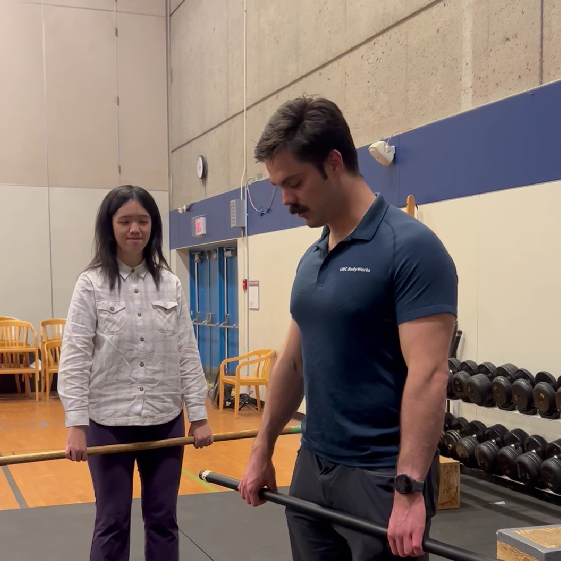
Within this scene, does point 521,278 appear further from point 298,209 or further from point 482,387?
point 298,209

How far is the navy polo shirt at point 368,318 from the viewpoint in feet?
4.45

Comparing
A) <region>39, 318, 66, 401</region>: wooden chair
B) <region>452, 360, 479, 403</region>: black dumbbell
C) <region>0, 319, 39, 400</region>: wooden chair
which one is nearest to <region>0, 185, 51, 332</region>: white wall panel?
<region>39, 318, 66, 401</region>: wooden chair

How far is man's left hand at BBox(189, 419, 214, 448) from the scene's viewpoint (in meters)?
2.37

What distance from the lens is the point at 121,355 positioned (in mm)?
2266

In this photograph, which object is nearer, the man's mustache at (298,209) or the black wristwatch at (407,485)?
the black wristwatch at (407,485)

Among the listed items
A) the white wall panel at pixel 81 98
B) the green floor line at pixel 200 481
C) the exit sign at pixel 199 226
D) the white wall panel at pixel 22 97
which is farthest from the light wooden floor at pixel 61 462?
the white wall panel at pixel 81 98

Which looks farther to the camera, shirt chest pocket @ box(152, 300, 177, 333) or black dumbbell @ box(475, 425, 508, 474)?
black dumbbell @ box(475, 425, 508, 474)

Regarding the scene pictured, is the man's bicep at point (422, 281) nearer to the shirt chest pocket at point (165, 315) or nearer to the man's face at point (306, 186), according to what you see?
the man's face at point (306, 186)

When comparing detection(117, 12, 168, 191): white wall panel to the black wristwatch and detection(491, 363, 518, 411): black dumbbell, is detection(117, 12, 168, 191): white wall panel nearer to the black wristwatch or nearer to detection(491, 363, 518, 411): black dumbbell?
detection(491, 363, 518, 411): black dumbbell

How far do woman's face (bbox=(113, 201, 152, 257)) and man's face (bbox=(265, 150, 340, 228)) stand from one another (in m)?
0.89

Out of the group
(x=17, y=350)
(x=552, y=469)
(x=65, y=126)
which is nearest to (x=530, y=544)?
(x=552, y=469)

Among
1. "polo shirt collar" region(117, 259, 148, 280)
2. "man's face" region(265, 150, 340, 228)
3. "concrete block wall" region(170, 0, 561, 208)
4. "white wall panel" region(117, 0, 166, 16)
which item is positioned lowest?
"polo shirt collar" region(117, 259, 148, 280)

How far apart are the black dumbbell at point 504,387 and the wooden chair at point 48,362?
557 cm

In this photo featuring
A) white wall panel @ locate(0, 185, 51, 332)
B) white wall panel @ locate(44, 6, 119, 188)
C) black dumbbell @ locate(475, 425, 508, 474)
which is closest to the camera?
black dumbbell @ locate(475, 425, 508, 474)
